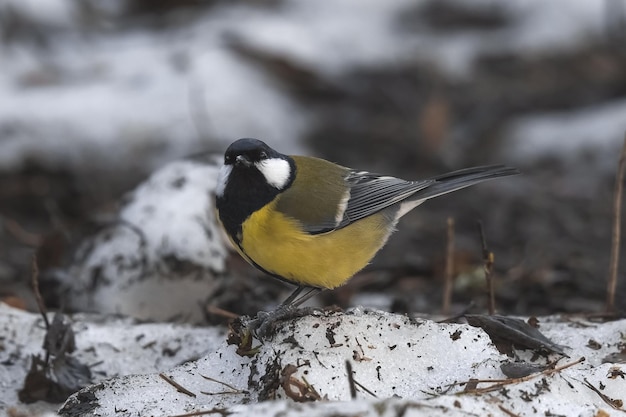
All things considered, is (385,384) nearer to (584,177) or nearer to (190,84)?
(584,177)

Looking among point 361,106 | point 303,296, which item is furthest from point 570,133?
point 303,296

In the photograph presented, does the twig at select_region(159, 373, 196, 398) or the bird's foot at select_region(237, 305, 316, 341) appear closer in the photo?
the twig at select_region(159, 373, 196, 398)

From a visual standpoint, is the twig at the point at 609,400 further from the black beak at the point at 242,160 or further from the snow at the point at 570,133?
the snow at the point at 570,133

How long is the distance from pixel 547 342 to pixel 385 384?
695 mm

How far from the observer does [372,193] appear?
3.63 metres

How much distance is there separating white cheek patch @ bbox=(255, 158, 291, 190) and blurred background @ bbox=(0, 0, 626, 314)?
4.52 ft

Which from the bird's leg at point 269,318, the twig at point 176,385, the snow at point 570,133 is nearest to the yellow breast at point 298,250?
the bird's leg at point 269,318

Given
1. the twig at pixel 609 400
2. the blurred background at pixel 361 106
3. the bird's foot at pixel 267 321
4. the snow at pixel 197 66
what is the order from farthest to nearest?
the snow at pixel 197 66, the blurred background at pixel 361 106, the bird's foot at pixel 267 321, the twig at pixel 609 400

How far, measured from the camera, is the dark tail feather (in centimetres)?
375

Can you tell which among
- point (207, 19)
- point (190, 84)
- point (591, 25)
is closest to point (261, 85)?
point (190, 84)

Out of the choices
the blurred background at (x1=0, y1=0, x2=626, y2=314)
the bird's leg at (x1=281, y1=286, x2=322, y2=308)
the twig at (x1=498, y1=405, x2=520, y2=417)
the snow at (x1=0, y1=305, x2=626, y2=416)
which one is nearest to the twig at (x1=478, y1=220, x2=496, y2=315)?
the snow at (x1=0, y1=305, x2=626, y2=416)

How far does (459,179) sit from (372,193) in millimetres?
A: 439

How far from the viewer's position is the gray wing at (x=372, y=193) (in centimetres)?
350

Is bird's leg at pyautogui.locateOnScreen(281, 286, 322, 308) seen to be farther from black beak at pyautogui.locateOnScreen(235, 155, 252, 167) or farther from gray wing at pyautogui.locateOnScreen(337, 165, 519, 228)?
black beak at pyautogui.locateOnScreen(235, 155, 252, 167)
